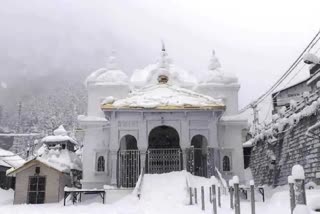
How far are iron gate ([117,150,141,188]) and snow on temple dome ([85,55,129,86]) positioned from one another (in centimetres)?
663

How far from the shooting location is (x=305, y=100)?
20328mm

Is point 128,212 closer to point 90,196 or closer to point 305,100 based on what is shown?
point 90,196

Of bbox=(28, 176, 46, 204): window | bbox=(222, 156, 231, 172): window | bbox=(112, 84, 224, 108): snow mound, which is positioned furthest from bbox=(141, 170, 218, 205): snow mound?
bbox=(28, 176, 46, 204): window

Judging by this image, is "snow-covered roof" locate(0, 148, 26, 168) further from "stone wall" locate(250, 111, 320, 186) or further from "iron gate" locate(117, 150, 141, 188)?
"stone wall" locate(250, 111, 320, 186)

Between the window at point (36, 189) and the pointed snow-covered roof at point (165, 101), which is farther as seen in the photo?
the pointed snow-covered roof at point (165, 101)

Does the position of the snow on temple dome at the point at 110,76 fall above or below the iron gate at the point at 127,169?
above

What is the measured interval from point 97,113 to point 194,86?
7565 millimetres

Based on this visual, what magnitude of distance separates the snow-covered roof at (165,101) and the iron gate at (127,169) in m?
2.88

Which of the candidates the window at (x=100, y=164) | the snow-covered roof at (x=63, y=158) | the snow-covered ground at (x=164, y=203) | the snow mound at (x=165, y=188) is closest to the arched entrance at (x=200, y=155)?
the snow-covered ground at (x=164, y=203)

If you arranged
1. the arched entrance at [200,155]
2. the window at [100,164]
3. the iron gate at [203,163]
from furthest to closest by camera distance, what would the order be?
the window at [100,164] < the arched entrance at [200,155] < the iron gate at [203,163]

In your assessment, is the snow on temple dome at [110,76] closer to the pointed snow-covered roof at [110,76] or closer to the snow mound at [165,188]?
the pointed snow-covered roof at [110,76]

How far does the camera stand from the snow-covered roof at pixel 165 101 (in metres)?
23.0

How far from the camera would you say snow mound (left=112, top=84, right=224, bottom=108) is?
23.2 metres

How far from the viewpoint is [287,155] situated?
24.1 meters
